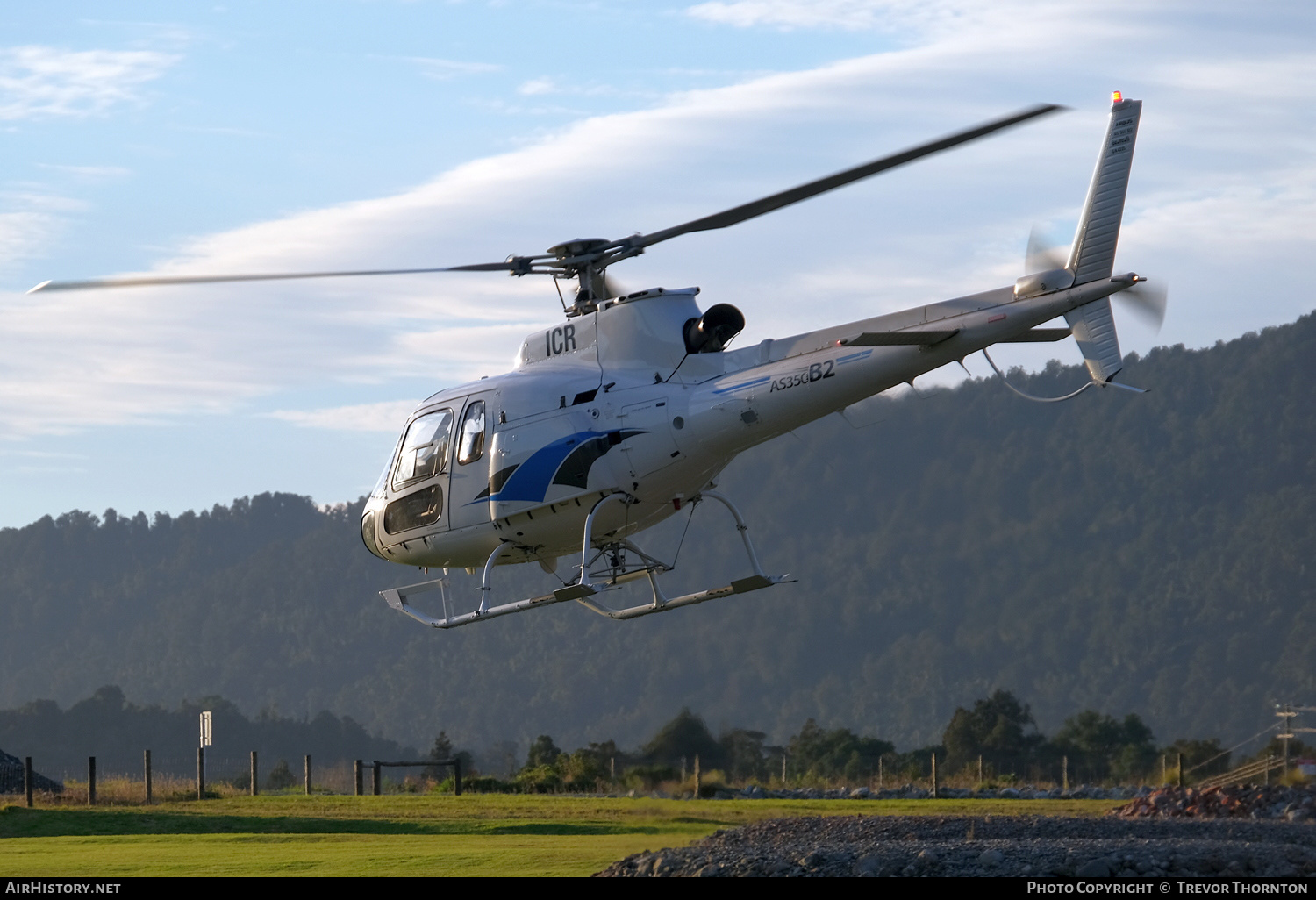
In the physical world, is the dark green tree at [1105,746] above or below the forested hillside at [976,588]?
below

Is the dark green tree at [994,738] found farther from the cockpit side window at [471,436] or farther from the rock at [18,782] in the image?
the cockpit side window at [471,436]

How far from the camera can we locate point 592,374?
810 inches

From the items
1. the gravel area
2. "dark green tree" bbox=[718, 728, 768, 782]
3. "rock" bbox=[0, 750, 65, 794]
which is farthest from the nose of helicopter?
"dark green tree" bbox=[718, 728, 768, 782]

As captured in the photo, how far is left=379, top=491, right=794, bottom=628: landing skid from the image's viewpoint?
1938 cm

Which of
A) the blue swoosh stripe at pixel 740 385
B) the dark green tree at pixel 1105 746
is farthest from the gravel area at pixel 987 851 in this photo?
the dark green tree at pixel 1105 746

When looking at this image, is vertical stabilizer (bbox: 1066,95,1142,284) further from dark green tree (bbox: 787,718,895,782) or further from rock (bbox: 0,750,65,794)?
dark green tree (bbox: 787,718,895,782)

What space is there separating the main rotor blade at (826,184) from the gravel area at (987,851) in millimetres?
7219

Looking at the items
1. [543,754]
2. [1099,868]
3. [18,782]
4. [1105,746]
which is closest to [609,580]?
[1099,868]

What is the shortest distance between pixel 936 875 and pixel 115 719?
358 feet

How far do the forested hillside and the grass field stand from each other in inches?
1719

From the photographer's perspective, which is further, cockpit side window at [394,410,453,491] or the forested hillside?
the forested hillside

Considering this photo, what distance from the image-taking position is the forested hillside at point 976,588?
8075 cm
